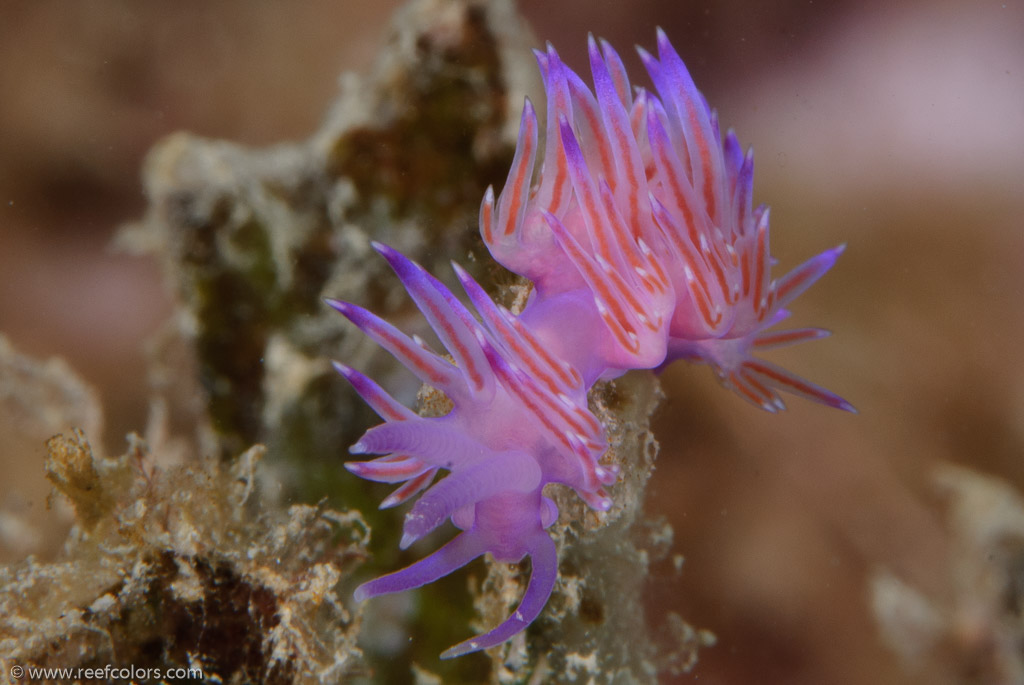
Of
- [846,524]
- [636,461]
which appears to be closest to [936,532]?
[846,524]

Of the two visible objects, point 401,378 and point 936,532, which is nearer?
point 401,378

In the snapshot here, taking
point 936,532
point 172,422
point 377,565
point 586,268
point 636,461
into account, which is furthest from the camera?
point 172,422

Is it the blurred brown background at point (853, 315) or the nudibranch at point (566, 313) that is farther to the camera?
the blurred brown background at point (853, 315)

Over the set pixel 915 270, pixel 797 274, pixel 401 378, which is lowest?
pixel 915 270

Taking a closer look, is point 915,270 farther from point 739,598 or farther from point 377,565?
point 377,565

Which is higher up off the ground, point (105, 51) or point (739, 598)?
point (105, 51)

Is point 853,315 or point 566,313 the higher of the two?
point 566,313

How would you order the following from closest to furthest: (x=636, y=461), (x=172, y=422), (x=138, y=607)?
(x=138, y=607)
(x=636, y=461)
(x=172, y=422)

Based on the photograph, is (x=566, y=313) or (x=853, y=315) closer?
(x=566, y=313)
